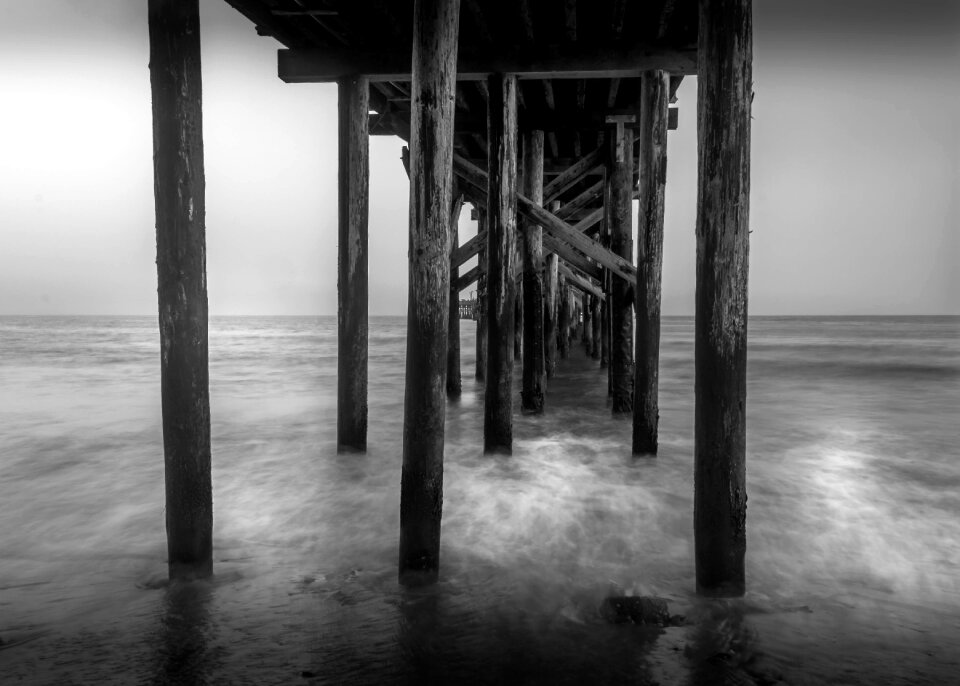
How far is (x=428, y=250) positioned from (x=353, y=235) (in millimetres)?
2349

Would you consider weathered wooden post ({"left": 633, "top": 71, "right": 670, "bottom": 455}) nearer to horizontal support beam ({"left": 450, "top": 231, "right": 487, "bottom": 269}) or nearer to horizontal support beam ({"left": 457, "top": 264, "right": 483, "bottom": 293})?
horizontal support beam ({"left": 450, "top": 231, "right": 487, "bottom": 269})

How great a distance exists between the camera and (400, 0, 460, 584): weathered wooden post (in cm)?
257

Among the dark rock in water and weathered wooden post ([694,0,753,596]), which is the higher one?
weathered wooden post ([694,0,753,596])

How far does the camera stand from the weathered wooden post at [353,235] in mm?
4586

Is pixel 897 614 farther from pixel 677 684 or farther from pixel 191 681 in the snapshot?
pixel 191 681

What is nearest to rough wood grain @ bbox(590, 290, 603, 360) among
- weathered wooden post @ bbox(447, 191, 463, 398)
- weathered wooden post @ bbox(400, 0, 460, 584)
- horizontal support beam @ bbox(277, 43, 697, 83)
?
weathered wooden post @ bbox(447, 191, 463, 398)

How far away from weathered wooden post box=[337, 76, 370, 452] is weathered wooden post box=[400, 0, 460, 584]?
80.3 inches

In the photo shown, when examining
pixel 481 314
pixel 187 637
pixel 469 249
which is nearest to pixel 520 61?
pixel 469 249

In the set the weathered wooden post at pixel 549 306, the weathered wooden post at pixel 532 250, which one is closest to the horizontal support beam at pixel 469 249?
the weathered wooden post at pixel 532 250

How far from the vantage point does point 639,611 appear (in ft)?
8.16

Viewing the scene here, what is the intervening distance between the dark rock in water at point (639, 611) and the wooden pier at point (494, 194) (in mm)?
237

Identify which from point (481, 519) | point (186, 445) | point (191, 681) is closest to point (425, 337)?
point (186, 445)

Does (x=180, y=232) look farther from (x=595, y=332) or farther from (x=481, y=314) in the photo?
(x=595, y=332)

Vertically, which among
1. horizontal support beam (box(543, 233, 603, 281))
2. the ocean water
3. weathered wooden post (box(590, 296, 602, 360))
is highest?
horizontal support beam (box(543, 233, 603, 281))
